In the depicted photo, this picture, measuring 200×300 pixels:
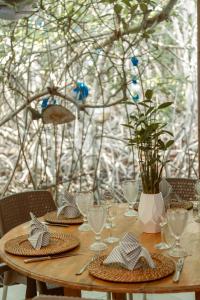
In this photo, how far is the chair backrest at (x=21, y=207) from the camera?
2.91 meters

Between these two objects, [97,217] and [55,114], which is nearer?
[97,217]

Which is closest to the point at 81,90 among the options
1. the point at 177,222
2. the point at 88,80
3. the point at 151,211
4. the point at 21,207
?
the point at 88,80

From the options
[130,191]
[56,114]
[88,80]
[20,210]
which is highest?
[88,80]

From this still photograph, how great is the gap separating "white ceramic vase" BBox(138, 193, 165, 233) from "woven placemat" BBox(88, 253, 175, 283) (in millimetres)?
417

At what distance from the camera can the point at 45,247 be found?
2199mm

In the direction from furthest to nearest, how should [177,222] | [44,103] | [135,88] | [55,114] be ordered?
[135,88] < [44,103] < [55,114] < [177,222]

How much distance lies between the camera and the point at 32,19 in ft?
14.1

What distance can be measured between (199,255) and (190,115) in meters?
2.72

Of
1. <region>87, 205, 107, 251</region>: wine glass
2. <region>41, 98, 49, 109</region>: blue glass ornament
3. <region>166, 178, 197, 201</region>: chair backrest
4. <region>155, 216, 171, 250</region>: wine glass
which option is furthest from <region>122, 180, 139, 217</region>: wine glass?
<region>41, 98, 49, 109</region>: blue glass ornament

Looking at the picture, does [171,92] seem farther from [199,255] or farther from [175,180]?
[199,255]

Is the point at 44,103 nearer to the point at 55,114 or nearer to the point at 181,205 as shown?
the point at 55,114

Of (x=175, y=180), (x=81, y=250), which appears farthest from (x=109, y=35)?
(x=81, y=250)

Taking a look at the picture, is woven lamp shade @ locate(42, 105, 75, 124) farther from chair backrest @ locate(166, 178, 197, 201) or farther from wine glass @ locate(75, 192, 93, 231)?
wine glass @ locate(75, 192, 93, 231)

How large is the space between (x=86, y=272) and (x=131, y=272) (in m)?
0.16
